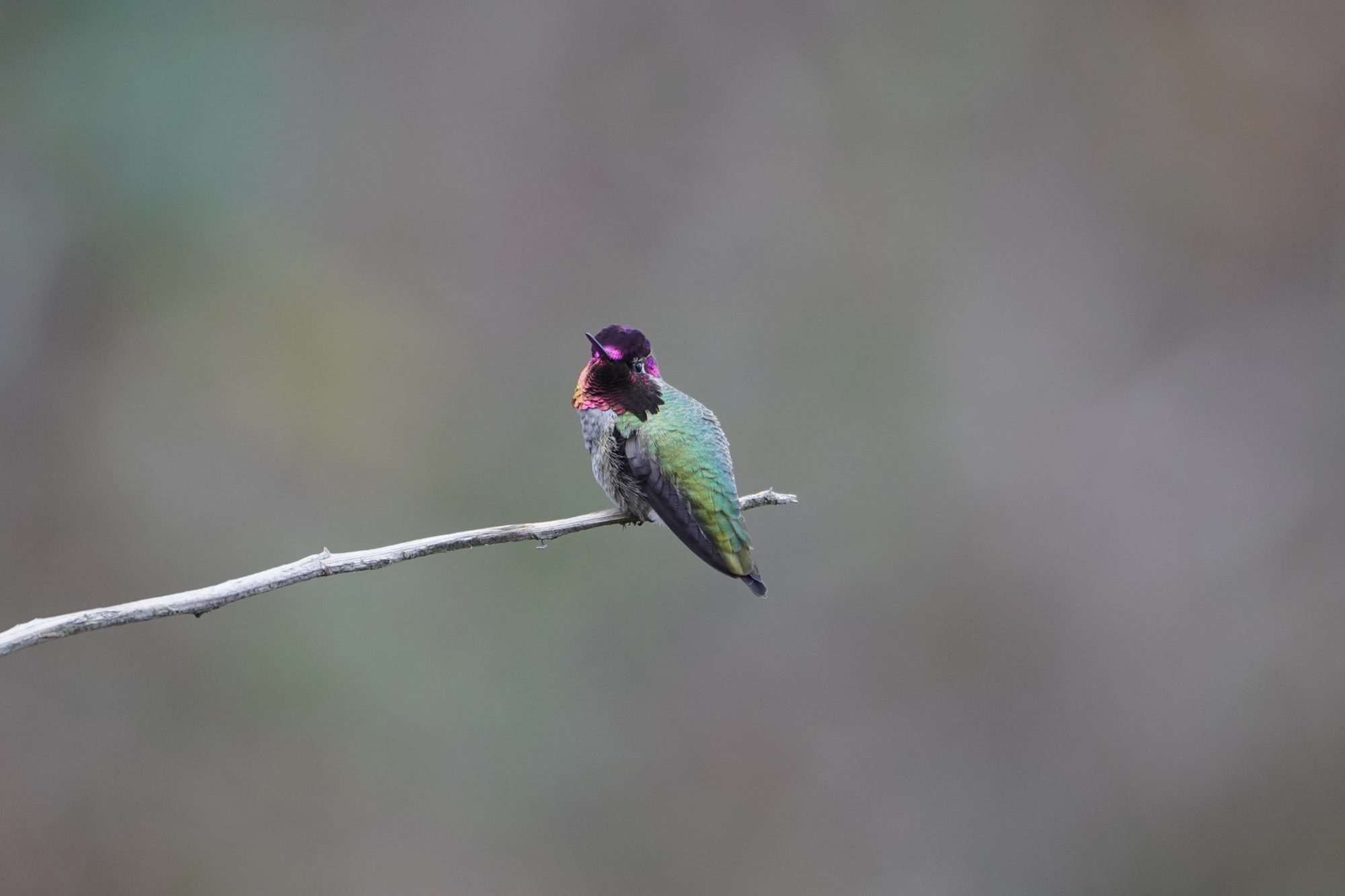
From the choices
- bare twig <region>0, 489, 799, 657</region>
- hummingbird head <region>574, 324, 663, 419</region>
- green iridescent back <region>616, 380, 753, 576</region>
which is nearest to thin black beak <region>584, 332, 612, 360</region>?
hummingbird head <region>574, 324, 663, 419</region>

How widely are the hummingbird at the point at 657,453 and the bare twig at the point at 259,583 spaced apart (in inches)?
13.0

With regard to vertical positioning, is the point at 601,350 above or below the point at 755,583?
above

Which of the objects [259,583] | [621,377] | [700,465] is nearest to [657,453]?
[700,465]

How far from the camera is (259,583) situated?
5.51ft

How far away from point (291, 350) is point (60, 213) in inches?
50.6

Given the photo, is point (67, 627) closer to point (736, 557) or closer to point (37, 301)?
point (736, 557)

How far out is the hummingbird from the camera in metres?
2.51

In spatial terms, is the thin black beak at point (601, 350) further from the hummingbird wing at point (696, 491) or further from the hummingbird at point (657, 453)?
the hummingbird wing at point (696, 491)

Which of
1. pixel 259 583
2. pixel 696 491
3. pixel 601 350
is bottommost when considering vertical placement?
pixel 259 583

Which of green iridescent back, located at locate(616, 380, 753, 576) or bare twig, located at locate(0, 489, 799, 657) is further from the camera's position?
green iridescent back, located at locate(616, 380, 753, 576)

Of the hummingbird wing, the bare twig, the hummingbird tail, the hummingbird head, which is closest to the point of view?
the bare twig

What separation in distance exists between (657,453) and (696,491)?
5.4 inches

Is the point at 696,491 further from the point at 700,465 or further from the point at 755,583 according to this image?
the point at 755,583

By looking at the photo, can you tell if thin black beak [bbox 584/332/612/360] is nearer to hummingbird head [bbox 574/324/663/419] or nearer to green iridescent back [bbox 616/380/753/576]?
hummingbird head [bbox 574/324/663/419]
